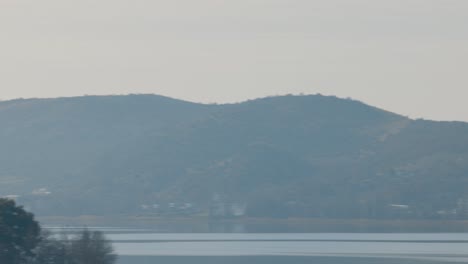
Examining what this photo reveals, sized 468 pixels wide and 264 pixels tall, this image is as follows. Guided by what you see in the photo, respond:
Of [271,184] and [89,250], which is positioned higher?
[271,184]

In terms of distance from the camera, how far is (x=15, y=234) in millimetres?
51188

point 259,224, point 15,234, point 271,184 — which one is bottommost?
point 15,234

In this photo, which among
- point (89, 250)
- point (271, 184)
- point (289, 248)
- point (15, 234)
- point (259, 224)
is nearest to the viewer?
point (15, 234)

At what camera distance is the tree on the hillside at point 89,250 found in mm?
52312

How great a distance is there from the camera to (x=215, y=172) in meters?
187

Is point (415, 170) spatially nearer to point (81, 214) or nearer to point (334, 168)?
point (334, 168)

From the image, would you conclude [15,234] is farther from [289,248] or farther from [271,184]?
[271,184]

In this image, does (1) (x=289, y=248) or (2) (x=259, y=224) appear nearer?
(1) (x=289, y=248)

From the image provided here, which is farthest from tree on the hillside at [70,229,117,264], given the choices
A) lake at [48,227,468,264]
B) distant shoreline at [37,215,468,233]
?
distant shoreline at [37,215,468,233]

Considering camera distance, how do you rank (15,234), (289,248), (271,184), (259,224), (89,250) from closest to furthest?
(15,234), (89,250), (289,248), (259,224), (271,184)

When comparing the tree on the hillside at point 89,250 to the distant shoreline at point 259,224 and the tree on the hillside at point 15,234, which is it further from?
the distant shoreline at point 259,224

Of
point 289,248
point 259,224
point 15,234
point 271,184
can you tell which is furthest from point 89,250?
point 271,184

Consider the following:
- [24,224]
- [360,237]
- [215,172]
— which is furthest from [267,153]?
[24,224]

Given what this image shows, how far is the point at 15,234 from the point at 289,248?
4277 centimetres
